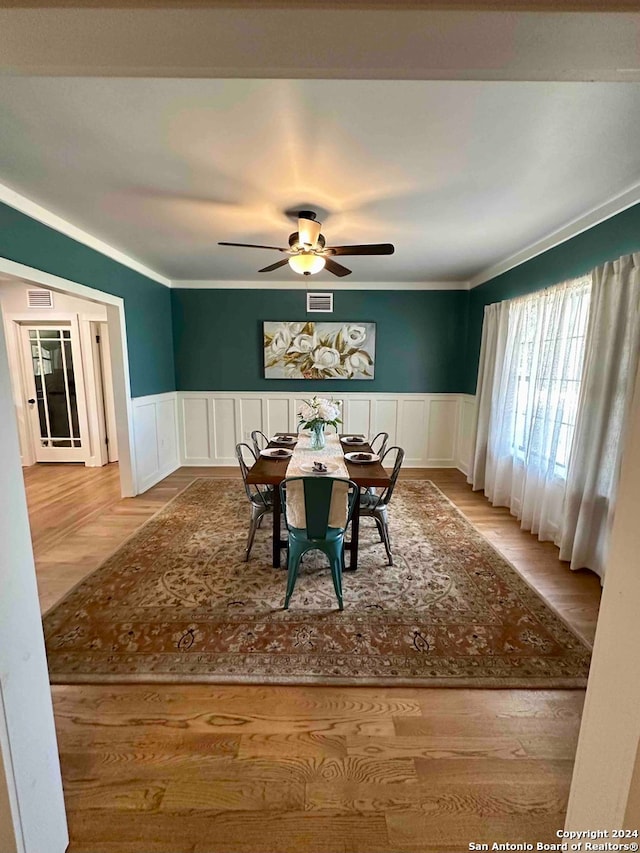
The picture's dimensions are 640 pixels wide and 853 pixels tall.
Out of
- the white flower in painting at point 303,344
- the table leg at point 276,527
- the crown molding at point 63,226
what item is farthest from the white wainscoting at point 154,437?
the table leg at point 276,527

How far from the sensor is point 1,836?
2.76 ft

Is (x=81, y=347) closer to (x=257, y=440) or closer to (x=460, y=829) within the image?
(x=257, y=440)

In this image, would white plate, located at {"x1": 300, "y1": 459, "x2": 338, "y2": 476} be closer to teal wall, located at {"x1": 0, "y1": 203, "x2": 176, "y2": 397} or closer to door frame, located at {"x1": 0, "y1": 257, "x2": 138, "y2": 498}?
door frame, located at {"x1": 0, "y1": 257, "x2": 138, "y2": 498}

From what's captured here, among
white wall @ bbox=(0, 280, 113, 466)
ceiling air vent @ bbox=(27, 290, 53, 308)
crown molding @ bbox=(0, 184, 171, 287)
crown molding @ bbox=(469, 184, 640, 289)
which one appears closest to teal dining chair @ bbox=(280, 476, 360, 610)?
crown molding @ bbox=(469, 184, 640, 289)

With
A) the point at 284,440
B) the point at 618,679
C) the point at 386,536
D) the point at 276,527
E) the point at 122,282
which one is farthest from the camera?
the point at 122,282

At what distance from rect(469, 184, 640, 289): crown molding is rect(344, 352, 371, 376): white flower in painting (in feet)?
5.94

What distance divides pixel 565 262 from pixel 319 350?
2.87 m

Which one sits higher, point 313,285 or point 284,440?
point 313,285

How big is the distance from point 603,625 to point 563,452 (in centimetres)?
241

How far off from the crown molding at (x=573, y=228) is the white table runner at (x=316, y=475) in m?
2.55

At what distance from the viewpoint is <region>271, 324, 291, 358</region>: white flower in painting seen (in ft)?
15.6

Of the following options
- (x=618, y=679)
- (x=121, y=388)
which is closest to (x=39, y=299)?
(x=121, y=388)

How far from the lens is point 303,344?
478 cm

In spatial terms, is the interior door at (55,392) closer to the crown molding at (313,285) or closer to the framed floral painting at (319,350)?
the crown molding at (313,285)
